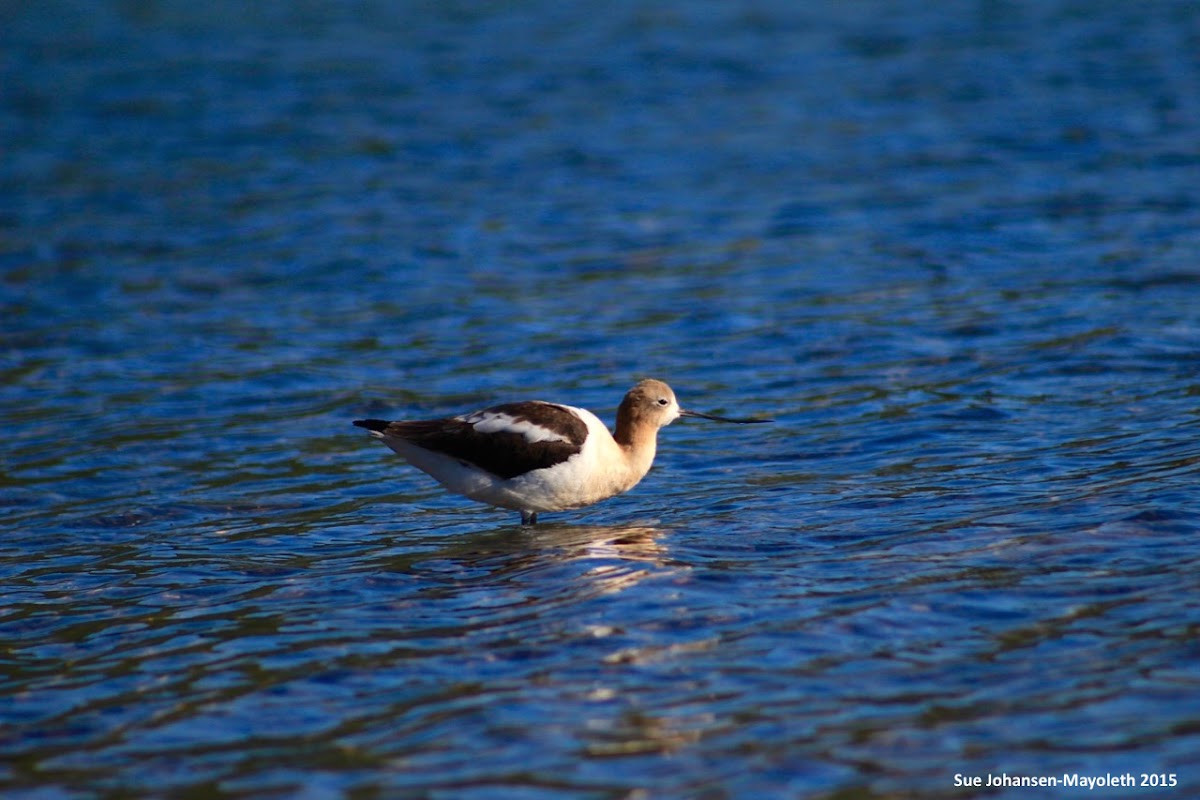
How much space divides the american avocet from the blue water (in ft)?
0.99

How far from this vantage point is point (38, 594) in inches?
371

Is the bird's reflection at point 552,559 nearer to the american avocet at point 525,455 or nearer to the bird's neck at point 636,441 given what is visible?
the american avocet at point 525,455

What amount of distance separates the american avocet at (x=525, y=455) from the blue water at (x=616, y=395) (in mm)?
301

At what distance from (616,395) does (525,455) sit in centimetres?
343

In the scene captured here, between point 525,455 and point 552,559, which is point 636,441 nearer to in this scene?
point 525,455

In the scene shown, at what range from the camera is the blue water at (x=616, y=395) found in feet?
22.8

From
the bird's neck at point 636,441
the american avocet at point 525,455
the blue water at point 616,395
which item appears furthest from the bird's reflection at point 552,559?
the bird's neck at point 636,441

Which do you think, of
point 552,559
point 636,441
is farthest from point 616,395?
point 552,559

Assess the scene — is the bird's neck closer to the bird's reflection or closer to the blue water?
the blue water

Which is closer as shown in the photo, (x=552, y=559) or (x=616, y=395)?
(x=552, y=559)

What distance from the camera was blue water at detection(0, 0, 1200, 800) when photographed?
6.94 meters

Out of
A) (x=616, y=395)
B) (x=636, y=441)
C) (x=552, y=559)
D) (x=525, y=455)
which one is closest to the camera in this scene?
(x=552, y=559)

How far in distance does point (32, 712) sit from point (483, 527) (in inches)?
156

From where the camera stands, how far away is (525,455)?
10.3 meters
